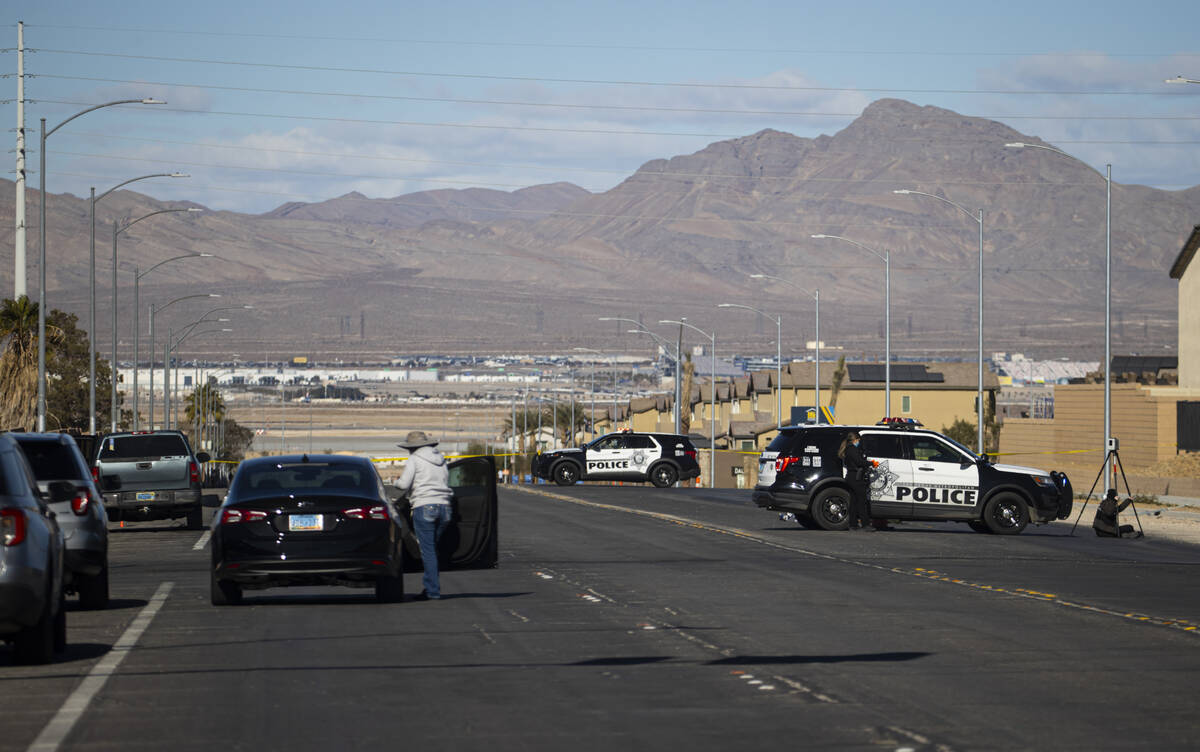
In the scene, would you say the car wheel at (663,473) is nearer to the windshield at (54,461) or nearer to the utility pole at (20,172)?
the utility pole at (20,172)

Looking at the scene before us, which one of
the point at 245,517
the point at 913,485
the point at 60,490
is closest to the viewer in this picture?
the point at 60,490

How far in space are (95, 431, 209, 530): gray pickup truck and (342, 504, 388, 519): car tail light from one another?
16713 millimetres

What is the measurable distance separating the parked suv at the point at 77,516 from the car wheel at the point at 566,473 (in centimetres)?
4148

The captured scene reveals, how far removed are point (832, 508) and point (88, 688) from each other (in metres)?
21.1

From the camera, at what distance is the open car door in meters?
19.9

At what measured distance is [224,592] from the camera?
57.0 feet

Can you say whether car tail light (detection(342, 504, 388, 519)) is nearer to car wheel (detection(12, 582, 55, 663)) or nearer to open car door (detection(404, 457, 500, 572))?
open car door (detection(404, 457, 500, 572))

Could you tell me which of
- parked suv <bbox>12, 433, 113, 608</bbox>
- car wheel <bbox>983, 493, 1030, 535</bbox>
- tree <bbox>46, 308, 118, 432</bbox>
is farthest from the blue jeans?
tree <bbox>46, 308, 118, 432</bbox>

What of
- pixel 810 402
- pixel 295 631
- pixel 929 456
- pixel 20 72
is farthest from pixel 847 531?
pixel 810 402

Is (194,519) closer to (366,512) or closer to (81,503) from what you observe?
(81,503)

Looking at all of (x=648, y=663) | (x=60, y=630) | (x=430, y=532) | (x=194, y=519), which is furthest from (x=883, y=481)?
(x=60, y=630)

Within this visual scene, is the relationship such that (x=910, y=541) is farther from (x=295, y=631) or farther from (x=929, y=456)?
(x=295, y=631)

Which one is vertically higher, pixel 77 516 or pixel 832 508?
pixel 77 516

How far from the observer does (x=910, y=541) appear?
28938 mm
